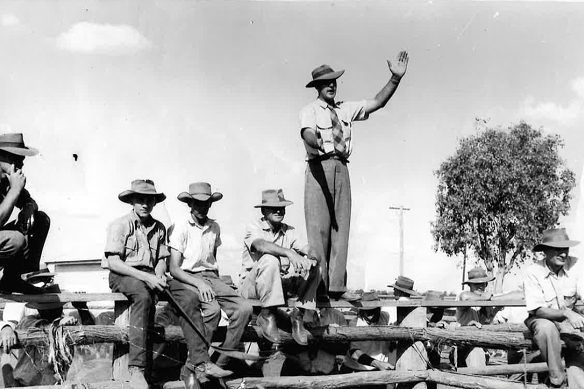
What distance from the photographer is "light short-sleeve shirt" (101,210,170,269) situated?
616 cm

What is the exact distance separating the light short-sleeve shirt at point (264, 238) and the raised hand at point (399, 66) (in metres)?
1.99

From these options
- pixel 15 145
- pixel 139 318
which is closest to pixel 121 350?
pixel 139 318

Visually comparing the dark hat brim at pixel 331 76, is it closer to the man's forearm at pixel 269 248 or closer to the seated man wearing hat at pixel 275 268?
the seated man wearing hat at pixel 275 268

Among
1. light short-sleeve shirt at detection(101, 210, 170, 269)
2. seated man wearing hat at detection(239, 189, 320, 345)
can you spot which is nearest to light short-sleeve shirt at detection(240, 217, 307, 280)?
seated man wearing hat at detection(239, 189, 320, 345)

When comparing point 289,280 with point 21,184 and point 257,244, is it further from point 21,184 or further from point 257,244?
point 21,184

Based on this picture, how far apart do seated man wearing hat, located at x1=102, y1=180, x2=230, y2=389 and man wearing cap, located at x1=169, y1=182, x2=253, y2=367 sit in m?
0.10

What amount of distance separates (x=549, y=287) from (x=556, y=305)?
196 mm

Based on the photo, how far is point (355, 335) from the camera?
7297 millimetres

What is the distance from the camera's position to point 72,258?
2439cm

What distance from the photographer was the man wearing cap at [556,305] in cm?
616

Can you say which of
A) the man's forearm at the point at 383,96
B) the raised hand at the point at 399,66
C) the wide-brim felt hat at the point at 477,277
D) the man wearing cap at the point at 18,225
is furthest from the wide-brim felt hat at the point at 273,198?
the wide-brim felt hat at the point at 477,277

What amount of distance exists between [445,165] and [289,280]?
859 inches

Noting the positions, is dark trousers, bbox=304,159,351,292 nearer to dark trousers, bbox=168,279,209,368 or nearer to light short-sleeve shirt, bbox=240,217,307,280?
light short-sleeve shirt, bbox=240,217,307,280

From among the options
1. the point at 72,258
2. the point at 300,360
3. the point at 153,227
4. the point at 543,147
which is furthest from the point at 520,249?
the point at 153,227
